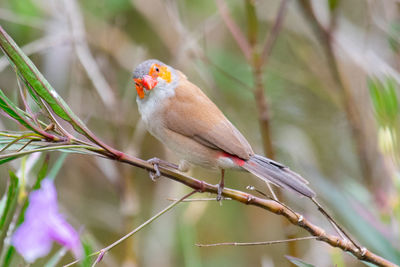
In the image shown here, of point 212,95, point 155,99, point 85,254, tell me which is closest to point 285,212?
point 85,254

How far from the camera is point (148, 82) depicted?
228 centimetres

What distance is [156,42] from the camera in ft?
15.2

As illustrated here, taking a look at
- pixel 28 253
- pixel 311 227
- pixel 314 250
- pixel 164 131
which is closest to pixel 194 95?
pixel 164 131

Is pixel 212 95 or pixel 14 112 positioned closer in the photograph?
pixel 14 112

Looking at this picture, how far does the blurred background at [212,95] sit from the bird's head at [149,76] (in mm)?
617

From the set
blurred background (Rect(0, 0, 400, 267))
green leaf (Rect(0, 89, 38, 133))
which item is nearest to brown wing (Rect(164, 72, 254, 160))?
blurred background (Rect(0, 0, 400, 267))

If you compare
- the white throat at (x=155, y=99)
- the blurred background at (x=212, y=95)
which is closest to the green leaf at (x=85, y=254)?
the white throat at (x=155, y=99)

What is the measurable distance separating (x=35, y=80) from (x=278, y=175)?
85 centimetres

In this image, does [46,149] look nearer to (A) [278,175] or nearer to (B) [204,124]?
(A) [278,175]

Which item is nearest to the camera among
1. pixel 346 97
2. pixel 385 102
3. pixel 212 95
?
pixel 385 102

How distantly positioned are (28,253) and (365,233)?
58.7 inches

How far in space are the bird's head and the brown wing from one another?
107mm

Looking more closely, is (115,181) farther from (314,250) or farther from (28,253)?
(28,253)

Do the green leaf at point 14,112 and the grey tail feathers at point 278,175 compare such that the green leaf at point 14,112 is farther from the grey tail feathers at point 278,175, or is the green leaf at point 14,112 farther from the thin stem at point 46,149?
the grey tail feathers at point 278,175
